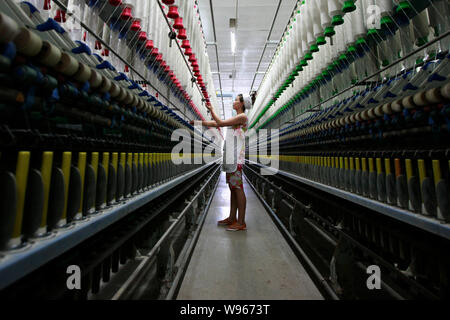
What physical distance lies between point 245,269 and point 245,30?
4.99 meters

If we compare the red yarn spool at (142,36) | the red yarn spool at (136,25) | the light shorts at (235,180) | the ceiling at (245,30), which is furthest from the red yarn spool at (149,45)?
the ceiling at (245,30)

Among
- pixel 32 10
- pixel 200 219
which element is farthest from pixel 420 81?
pixel 200 219

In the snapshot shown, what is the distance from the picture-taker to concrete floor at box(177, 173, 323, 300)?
159cm

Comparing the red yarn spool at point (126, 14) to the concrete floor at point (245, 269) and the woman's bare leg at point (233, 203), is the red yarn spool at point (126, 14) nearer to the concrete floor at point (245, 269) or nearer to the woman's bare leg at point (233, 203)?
the concrete floor at point (245, 269)

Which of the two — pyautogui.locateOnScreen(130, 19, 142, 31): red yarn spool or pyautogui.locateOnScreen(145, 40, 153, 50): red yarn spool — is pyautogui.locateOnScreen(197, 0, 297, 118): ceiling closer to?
pyautogui.locateOnScreen(145, 40, 153, 50): red yarn spool

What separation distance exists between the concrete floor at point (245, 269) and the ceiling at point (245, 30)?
3.99 metres

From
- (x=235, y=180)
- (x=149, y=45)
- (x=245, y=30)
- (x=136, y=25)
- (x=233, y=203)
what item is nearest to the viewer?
(x=136, y=25)

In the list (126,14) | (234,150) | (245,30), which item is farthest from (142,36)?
(245,30)

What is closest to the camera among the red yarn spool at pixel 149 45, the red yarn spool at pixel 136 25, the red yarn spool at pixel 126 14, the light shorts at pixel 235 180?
the red yarn spool at pixel 126 14

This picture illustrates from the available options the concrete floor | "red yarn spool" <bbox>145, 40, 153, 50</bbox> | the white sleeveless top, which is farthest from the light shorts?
"red yarn spool" <bbox>145, 40, 153, 50</bbox>

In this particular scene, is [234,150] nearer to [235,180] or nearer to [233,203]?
→ [235,180]

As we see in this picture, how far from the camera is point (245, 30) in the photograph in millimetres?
5160

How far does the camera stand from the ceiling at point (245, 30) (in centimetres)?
432

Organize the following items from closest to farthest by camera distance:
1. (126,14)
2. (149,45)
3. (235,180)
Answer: (126,14), (149,45), (235,180)
